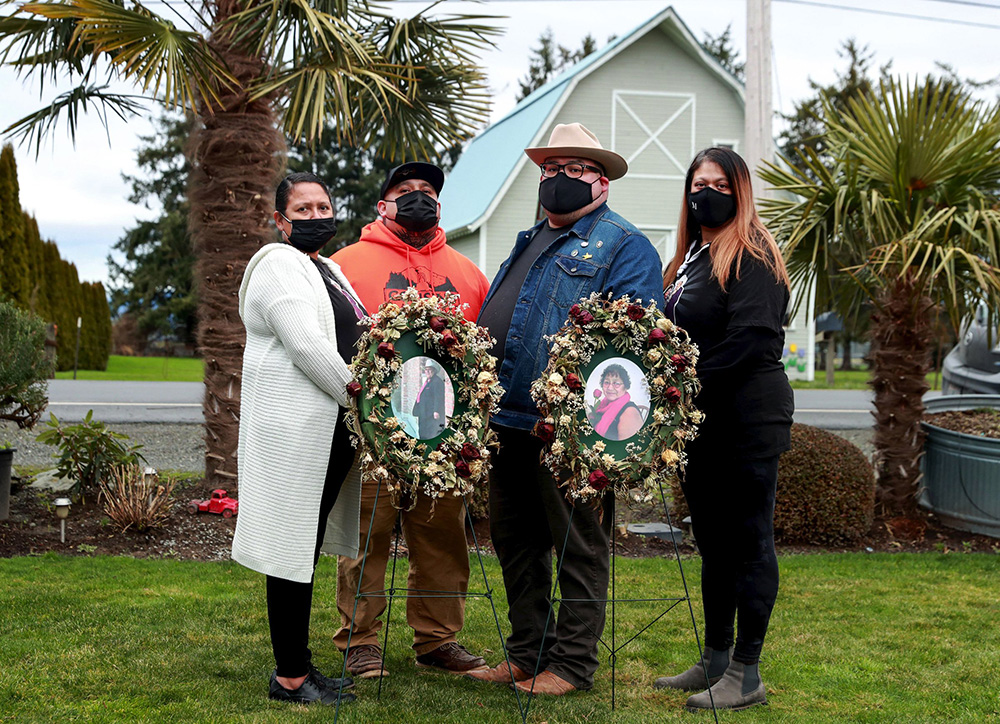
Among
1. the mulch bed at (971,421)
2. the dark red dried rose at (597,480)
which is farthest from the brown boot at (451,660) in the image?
the mulch bed at (971,421)

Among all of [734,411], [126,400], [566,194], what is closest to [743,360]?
[734,411]

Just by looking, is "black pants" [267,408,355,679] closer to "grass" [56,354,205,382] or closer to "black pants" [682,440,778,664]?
"black pants" [682,440,778,664]

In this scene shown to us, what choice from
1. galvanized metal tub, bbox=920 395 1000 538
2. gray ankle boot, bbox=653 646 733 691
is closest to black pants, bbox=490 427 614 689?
gray ankle boot, bbox=653 646 733 691

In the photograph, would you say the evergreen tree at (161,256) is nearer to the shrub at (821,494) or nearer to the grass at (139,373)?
the grass at (139,373)

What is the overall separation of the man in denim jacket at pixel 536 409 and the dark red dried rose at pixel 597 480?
1.43ft

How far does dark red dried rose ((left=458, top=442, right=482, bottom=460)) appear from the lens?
3.45m

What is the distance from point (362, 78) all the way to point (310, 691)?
17.0 ft

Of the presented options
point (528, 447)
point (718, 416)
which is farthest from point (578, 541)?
point (718, 416)

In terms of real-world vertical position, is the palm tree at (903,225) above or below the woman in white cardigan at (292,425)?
above

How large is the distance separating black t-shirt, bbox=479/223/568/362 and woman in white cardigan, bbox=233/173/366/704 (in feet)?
2.15

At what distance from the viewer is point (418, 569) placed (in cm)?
433

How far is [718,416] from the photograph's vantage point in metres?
3.88

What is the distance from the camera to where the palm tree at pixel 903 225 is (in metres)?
6.96

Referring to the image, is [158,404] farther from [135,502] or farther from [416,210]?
[416,210]
